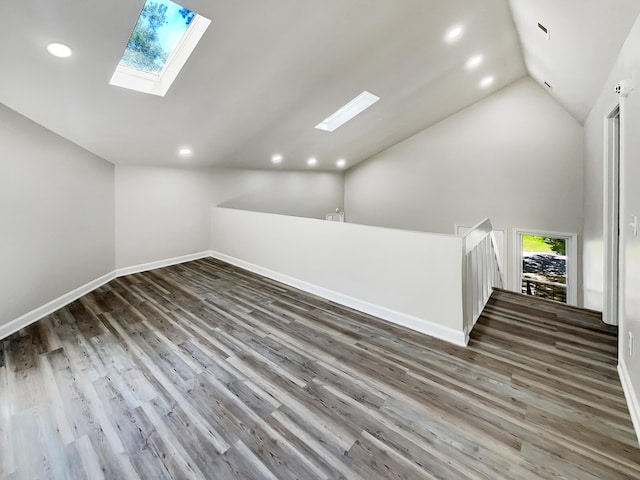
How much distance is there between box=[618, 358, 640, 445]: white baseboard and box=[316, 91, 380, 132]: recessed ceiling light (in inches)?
167

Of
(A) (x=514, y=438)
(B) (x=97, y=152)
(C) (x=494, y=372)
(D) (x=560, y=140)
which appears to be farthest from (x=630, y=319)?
(B) (x=97, y=152)

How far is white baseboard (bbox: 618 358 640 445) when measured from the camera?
1.67 m

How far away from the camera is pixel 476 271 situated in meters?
2.96

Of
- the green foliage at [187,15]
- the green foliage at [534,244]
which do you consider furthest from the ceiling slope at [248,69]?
the green foliage at [534,244]

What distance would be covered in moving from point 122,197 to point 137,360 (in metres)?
3.20

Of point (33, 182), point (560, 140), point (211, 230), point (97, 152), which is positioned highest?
point (560, 140)

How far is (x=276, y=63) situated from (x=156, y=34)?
3.80 feet

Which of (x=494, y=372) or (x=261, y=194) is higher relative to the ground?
(x=261, y=194)

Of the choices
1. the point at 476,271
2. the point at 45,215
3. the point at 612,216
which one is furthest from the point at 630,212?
the point at 45,215

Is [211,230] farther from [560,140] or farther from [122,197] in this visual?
[560,140]

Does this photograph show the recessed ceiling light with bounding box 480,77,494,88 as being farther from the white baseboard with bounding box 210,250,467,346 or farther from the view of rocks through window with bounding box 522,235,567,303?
the white baseboard with bounding box 210,250,467,346

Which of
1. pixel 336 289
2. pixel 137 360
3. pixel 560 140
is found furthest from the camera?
pixel 560 140

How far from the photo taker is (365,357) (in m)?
2.42

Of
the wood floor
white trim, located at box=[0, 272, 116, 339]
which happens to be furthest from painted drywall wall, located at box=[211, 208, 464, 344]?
white trim, located at box=[0, 272, 116, 339]
